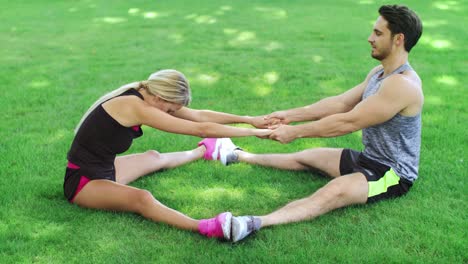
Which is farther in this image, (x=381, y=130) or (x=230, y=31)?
(x=230, y=31)

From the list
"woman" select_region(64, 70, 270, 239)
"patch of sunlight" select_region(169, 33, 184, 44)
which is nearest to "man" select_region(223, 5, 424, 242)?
"woman" select_region(64, 70, 270, 239)

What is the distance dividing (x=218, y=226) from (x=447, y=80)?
5386 millimetres

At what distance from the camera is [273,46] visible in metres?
10.5

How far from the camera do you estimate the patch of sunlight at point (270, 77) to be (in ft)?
27.3

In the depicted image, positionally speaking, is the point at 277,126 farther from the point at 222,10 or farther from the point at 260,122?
the point at 222,10

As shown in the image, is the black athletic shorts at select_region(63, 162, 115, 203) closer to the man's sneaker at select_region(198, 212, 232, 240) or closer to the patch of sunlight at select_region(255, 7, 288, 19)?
the man's sneaker at select_region(198, 212, 232, 240)

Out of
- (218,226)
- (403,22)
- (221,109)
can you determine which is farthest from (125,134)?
(221,109)

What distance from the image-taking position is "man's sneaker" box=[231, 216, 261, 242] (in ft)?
13.0

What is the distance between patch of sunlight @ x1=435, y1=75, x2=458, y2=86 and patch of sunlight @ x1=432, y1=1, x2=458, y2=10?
20.7 feet

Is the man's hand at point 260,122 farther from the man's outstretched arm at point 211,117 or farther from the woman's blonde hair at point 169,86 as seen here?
the woman's blonde hair at point 169,86

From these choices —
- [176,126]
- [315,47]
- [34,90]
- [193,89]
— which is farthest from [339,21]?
[176,126]

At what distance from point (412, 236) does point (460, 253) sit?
0.34 m

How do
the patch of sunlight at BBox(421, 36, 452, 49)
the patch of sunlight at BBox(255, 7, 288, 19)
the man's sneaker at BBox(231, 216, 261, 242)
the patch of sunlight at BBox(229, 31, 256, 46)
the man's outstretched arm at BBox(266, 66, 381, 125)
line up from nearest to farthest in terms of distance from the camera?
the man's sneaker at BBox(231, 216, 261, 242) → the man's outstretched arm at BBox(266, 66, 381, 125) → the patch of sunlight at BBox(421, 36, 452, 49) → the patch of sunlight at BBox(229, 31, 256, 46) → the patch of sunlight at BBox(255, 7, 288, 19)

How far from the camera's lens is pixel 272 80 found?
8359mm
